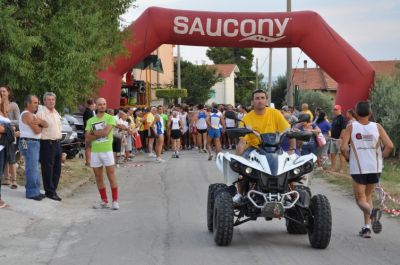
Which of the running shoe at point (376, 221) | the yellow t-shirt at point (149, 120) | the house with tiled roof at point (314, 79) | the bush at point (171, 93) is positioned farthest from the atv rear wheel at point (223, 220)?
the house with tiled roof at point (314, 79)

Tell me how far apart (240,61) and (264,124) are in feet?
308

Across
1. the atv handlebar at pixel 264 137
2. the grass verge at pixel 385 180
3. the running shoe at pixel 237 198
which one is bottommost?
the grass verge at pixel 385 180

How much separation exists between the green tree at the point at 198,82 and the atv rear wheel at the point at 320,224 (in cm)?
6126

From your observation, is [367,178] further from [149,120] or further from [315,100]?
[315,100]

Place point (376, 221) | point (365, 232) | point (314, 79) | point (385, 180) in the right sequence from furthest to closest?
point (314, 79)
point (385, 180)
point (365, 232)
point (376, 221)

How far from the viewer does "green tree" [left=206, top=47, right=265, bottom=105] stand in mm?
100188

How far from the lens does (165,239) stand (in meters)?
8.19

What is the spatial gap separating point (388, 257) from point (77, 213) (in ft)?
16.4

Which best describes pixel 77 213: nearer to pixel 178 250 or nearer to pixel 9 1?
pixel 178 250

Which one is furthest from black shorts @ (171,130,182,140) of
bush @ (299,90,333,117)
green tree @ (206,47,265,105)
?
green tree @ (206,47,265,105)

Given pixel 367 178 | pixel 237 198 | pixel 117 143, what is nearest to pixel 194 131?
pixel 117 143

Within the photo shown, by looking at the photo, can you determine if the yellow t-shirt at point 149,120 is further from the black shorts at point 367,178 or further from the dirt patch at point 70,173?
the black shorts at point 367,178

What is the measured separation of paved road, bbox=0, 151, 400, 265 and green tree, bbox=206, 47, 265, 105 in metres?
88.7

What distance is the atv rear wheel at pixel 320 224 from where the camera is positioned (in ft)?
24.1
